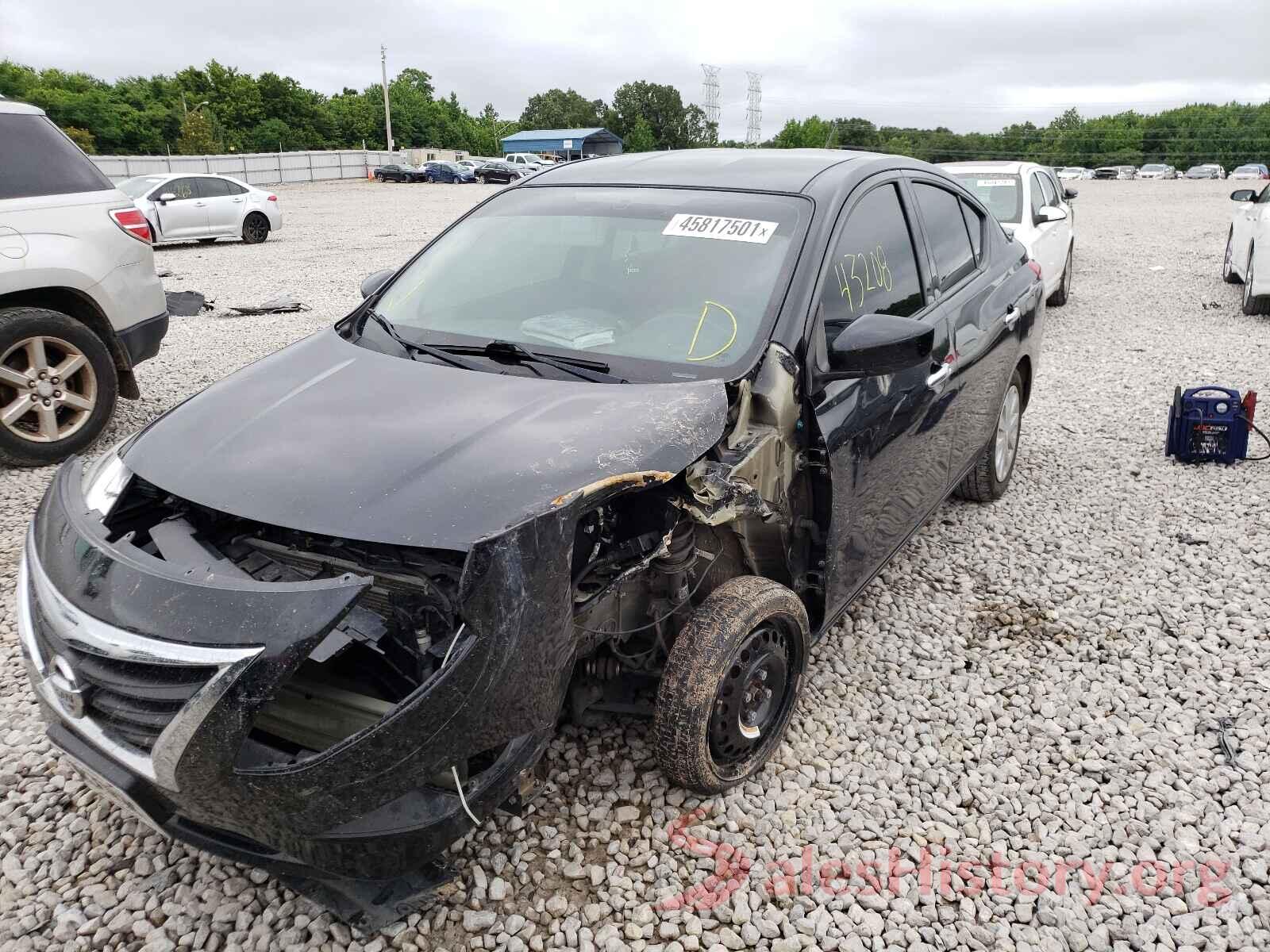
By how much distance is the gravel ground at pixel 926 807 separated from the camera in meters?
2.44

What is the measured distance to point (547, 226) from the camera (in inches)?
142

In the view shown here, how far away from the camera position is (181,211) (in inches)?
661

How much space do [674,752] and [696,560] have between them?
552mm

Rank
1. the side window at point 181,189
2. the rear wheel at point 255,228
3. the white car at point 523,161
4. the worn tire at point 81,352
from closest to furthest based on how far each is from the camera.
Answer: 1. the worn tire at point 81,352
2. the side window at point 181,189
3. the rear wheel at point 255,228
4. the white car at point 523,161

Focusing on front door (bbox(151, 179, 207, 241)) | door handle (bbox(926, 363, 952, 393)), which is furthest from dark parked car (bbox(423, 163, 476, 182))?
door handle (bbox(926, 363, 952, 393))

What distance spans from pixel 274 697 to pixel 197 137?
6265 cm

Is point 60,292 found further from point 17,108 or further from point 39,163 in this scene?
point 17,108

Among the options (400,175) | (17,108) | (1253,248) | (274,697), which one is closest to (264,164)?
(400,175)

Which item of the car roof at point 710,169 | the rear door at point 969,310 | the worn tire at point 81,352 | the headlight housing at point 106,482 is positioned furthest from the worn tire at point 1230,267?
the headlight housing at point 106,482

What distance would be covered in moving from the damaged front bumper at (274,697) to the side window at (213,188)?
17.2 meters

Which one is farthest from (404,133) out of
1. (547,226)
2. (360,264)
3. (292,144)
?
(547,226)

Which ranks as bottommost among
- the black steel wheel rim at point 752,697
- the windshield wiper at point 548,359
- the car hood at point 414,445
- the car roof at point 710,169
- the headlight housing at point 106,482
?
the black steel wheel rim at point 752,697

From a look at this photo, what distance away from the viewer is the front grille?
1.96 m

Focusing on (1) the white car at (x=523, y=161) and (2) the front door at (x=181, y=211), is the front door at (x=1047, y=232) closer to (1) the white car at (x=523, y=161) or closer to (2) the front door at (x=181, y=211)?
(2) the front door at (x=181, y=211)
